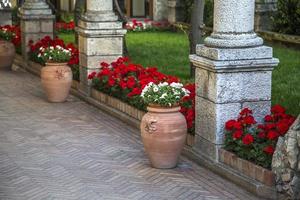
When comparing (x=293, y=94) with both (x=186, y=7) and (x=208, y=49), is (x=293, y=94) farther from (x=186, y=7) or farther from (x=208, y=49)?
(x=186, y=7)

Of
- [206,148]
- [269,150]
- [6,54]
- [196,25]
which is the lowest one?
[206,148]

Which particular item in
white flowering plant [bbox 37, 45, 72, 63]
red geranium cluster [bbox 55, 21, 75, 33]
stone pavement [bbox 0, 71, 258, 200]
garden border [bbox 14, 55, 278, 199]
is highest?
white flowering plant [bbox 37, 45, 72, 63]

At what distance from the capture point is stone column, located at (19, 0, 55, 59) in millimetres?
16859

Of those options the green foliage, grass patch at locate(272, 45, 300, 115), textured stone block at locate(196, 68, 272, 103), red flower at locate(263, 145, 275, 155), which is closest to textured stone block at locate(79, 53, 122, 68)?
grass patch at locate(272, 45, 300, 115)

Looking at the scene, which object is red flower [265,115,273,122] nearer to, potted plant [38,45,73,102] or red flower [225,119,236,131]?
red flower [225,119,236,131]

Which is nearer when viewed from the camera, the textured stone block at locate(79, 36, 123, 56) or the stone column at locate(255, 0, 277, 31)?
the textured stone block at locate(79, 36, 123, 56)

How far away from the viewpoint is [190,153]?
29.3 ft

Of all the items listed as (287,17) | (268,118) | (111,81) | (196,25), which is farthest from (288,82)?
(287,17)

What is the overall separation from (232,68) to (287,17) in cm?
1326

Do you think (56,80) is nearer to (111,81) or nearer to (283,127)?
(111,81)

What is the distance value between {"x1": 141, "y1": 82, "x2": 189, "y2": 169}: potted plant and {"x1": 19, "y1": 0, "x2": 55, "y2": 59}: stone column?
9043mm

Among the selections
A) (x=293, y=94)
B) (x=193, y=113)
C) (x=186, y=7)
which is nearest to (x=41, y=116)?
(x=193, y=113)

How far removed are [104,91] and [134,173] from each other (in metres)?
4.12

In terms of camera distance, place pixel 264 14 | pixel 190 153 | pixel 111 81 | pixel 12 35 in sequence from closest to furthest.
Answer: pixel 190 153 → pixel 111 81 → pixel 12 35 → pixel 264 14
